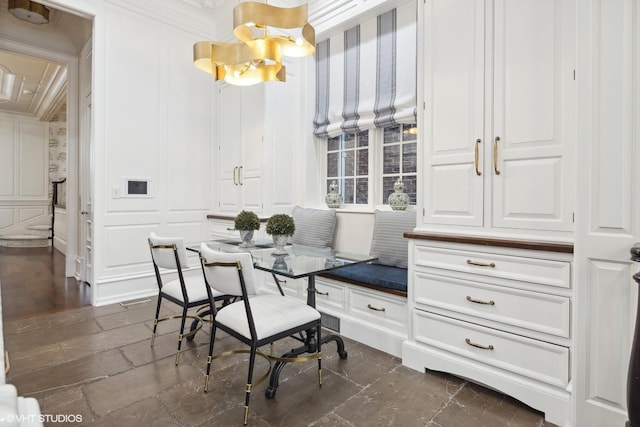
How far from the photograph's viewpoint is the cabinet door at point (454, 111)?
219 centimetres

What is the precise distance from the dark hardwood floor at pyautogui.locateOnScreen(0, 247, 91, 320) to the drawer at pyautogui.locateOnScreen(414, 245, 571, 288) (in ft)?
12.0

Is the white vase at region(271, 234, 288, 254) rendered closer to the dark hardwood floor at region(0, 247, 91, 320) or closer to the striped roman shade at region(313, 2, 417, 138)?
the striped roman shade at region(313, 2, 417, 138)

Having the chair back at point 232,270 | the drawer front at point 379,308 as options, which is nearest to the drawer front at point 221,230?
the drawer front at point 379,308

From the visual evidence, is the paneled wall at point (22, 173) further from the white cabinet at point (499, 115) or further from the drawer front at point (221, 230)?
the white cabinet at point (499, 115)

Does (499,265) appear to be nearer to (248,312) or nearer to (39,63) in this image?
(248,312)

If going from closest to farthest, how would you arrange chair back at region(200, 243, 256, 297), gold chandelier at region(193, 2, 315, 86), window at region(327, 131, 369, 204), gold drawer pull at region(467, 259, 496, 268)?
chair back at region(200, 243, 256, 297), gold drawer pull at region(467, 259, 496, 268), gold chandelier at region(193, 2, 315, 86), window at region(327, 131, 369, 204)

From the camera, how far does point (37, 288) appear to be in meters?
4.43

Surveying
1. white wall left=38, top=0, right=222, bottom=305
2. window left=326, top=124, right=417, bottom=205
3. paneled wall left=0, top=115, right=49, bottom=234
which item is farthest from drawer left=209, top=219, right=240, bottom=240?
paneled wall left=0, top=115, right=49, bottom=234

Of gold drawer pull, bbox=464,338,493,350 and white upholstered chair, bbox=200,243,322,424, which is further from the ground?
white upholstered chair, bbox=200,243,322,424

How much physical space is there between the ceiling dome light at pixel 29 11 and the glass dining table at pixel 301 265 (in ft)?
11.9

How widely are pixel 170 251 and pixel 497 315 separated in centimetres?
217

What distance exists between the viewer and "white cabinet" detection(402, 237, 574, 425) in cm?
185

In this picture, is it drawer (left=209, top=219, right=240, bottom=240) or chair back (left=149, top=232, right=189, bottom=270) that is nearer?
chair back (left=149, top=232, right=189, bottom=270)

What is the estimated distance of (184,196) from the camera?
4586mm
